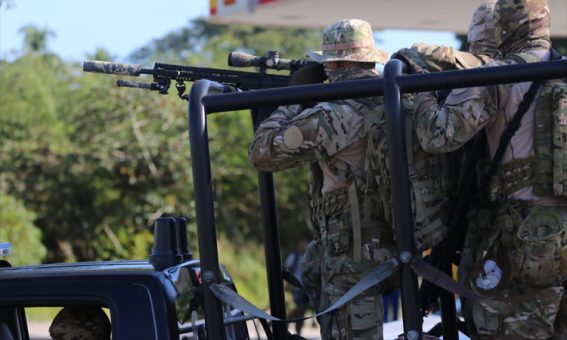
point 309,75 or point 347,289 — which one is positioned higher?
point 309,75

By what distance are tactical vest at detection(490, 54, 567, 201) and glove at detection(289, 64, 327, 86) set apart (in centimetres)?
84

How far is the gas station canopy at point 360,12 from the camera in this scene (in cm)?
1256

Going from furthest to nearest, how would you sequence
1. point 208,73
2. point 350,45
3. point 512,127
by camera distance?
1. point 208,73
2. point 350,45
3. point 512,127

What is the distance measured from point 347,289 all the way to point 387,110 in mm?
802

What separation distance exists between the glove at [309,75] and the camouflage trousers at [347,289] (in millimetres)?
602

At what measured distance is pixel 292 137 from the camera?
141 inches

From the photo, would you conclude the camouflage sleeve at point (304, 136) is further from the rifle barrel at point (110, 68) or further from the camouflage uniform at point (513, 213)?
the rifle barrel at point (110, 68)

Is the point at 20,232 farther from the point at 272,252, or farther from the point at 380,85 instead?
the point at 380,85

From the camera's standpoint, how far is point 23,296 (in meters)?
3.43

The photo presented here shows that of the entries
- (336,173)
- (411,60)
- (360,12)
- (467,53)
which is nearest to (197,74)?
(336,173)

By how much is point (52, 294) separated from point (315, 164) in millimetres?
1097

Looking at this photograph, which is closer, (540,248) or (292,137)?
(540,248)

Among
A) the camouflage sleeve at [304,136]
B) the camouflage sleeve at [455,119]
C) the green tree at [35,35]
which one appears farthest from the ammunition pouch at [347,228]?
the green tree at [35,35]

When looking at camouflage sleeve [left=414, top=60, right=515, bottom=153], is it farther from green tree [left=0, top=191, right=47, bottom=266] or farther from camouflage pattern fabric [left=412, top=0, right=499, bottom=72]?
green tree [left=0, top=191, right=47, bottom=266]
